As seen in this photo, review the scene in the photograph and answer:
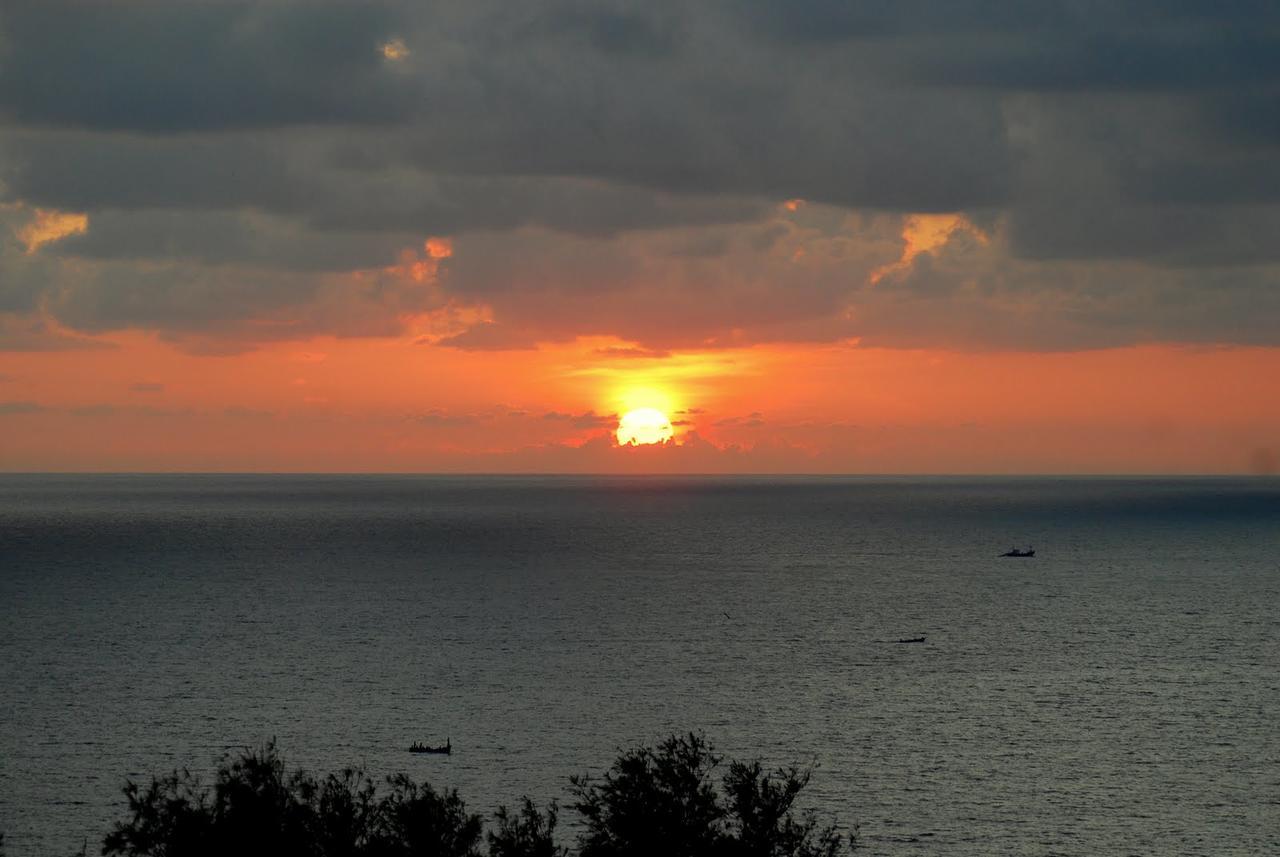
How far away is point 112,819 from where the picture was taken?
80.7 m

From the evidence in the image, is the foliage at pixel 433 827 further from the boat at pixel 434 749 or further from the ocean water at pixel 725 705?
the boat at pixel 434 749

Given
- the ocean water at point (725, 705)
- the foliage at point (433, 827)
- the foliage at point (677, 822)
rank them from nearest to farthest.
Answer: the foliage at point (433, 827) → the foliage at point (677, 822) → the ocean water at point (725, 705)

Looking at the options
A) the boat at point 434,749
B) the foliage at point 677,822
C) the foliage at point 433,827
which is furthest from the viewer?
the boat at point 434,749

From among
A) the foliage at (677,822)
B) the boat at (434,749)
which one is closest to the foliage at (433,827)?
the foliage at (677,822)

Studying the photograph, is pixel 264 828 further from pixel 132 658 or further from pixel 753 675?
pixel 132 658

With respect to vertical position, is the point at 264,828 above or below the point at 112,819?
above

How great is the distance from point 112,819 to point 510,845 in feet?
132

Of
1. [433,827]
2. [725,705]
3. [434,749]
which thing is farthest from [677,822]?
[725,705]

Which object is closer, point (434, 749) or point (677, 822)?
point (677, 822)

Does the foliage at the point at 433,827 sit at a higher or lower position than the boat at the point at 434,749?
higher

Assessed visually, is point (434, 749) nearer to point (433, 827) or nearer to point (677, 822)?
point (433, 827)

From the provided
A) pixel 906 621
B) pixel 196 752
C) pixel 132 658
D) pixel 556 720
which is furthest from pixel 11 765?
pixel 906 621

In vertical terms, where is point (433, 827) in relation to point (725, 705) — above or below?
above

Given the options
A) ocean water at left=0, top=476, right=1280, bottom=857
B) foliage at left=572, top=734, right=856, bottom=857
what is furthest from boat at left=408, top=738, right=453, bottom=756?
foliage at left=572, top=734, right=856, bottom=857
